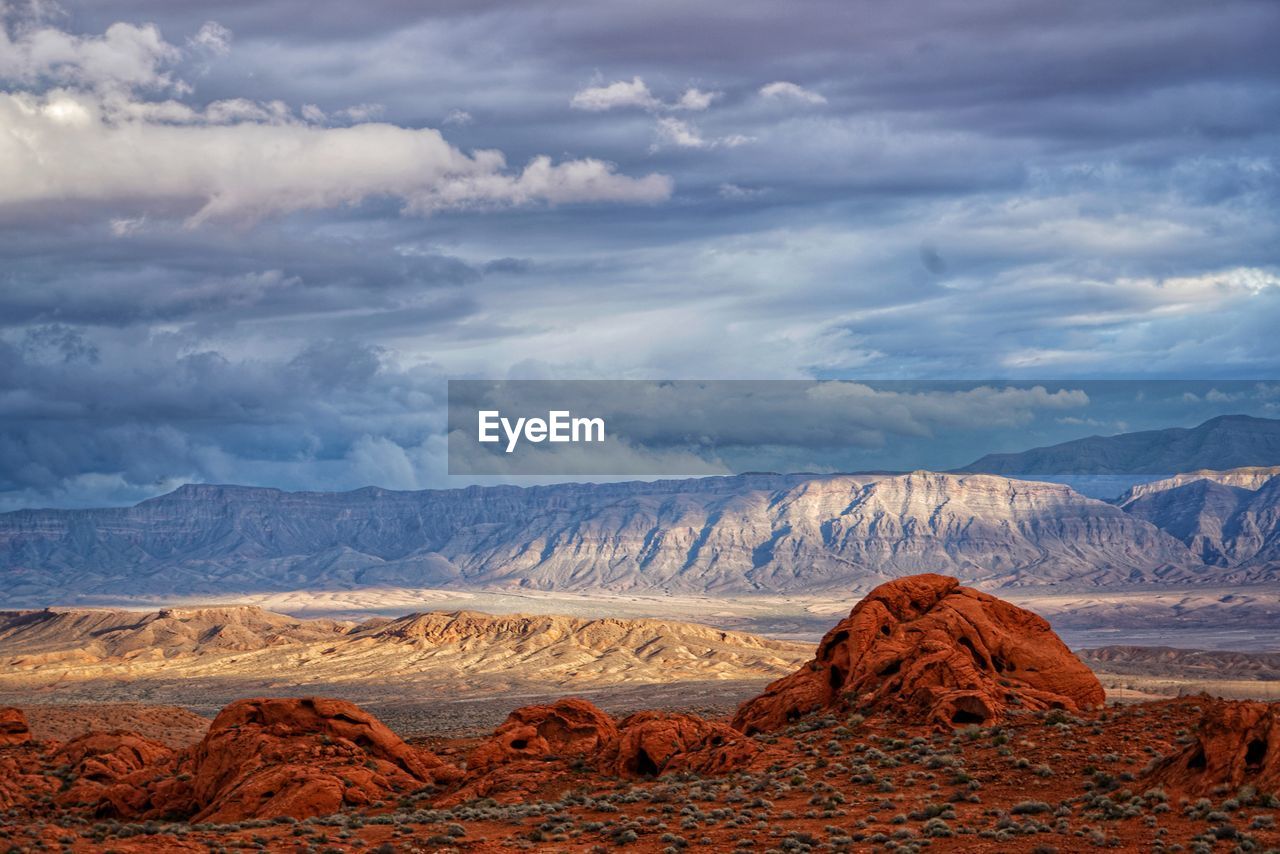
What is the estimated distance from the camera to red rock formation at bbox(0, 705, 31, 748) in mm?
64812

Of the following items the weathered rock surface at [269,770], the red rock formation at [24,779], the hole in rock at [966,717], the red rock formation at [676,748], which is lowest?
the red rock formation at [24,779]

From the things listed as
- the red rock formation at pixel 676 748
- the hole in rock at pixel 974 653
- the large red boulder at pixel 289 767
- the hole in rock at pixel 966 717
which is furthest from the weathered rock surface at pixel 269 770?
the hole in rock at pixel 974 653

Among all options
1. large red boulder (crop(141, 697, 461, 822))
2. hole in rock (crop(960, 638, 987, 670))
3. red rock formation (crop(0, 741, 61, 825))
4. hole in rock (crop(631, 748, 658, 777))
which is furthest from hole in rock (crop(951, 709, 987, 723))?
red rock formation (crop(0, 741, 61, 825))

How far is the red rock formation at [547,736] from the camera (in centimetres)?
5262

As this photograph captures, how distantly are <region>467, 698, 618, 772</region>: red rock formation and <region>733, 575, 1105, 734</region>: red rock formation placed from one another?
5.97 metres

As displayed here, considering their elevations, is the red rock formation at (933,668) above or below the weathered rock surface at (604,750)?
above

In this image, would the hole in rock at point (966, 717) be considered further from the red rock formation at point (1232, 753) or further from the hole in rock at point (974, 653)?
the red rock formation at point (1232, 753)

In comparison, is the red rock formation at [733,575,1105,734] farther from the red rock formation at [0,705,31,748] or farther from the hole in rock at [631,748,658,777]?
the red rock formation at [0,705,31,748]

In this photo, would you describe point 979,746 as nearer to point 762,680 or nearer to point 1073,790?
point 1073,790

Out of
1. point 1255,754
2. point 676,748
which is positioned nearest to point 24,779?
point 676,748

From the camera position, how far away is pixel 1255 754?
111 feet

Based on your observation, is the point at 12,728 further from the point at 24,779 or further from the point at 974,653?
the point at 974,653

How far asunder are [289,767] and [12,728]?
24742 mm

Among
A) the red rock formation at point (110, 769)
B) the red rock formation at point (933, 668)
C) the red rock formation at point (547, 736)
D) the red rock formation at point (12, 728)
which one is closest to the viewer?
the red rock formation at point (933, 668)
